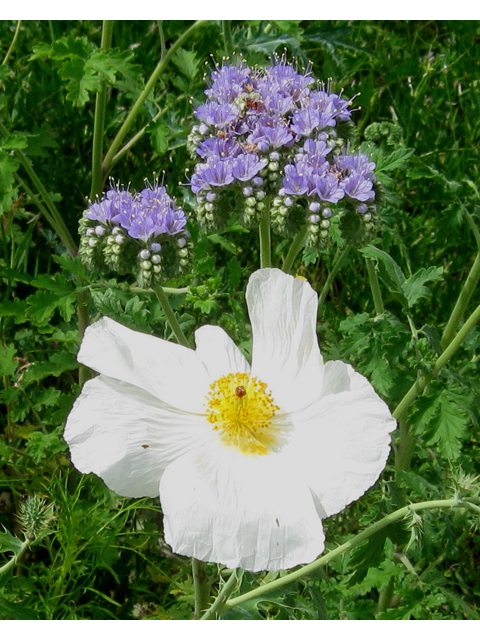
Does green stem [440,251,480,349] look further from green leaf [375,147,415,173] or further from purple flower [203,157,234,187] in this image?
purple flower [203,157,234,187]

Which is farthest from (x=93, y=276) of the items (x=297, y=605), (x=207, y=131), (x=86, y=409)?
(x=297, y=605)

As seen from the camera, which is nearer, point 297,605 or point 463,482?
point 463,482

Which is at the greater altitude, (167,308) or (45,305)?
(167,308)

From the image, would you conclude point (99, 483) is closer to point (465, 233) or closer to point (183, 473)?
point (183, 473)

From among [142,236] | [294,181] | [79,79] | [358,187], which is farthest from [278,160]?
[79,79]

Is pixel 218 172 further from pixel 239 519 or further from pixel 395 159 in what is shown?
pixel 239 519

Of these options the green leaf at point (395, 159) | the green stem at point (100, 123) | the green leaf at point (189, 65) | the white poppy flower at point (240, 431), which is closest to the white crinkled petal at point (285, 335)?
the white poppy flower at point (240, 431)

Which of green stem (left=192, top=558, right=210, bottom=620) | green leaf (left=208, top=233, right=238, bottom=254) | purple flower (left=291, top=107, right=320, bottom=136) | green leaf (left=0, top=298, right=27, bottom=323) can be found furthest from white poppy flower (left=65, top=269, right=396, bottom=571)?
green leaf (left=0, top=298, right=27, bottom=323)
